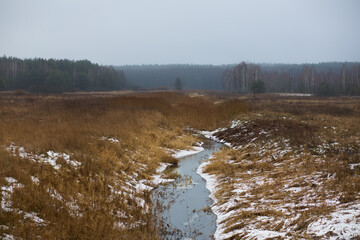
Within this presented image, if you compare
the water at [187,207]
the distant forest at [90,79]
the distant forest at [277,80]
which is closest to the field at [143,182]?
the water at [187,207]

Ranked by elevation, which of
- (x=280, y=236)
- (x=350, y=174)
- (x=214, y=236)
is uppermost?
(x=350, y=174)

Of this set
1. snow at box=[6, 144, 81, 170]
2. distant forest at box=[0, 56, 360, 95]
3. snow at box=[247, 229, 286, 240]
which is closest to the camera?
snow at box=[247, 229, 286, 240]

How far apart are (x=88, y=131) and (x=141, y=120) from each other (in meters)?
6.29

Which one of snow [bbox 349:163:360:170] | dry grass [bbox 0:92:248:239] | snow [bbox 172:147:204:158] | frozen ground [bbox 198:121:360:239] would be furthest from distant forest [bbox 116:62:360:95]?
snow [bbox 349:163:360:170]

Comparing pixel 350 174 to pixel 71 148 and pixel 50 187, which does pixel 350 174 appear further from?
pixel 71 148

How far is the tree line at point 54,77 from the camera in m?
91.8

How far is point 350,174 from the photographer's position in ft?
27.1

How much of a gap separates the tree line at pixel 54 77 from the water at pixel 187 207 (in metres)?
71.6

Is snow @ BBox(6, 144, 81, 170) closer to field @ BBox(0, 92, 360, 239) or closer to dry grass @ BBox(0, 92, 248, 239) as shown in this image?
field @ BBox(0, 92, 360, 239)

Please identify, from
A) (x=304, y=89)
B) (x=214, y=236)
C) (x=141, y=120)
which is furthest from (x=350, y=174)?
(x=304, y=89)

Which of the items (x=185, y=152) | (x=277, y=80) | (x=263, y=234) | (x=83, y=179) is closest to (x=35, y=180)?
(x=83, y=179)

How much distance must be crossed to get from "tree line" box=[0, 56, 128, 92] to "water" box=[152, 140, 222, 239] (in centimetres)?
7157

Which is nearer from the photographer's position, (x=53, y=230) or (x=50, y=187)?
(x=53, y=230)

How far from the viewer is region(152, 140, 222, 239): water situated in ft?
24.2
